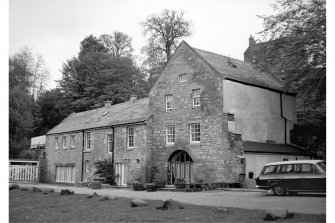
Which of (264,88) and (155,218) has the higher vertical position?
(264,88)

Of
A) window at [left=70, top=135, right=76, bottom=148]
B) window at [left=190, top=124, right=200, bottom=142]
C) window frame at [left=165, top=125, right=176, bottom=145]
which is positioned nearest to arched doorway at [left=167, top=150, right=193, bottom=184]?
window frame at [left=165, top=125, right=176, bottom=145]

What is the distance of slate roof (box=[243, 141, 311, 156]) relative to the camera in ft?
74.6

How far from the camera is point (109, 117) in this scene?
31359 millimetres

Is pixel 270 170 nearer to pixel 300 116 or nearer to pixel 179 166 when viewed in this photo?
pixel 179 166

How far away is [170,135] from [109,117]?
7.36 metres

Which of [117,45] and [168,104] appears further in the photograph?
[117,45]

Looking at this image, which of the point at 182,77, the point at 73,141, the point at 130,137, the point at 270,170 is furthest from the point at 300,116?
the point at 73,141

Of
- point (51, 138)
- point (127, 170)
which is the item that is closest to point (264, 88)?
point (127, 170)

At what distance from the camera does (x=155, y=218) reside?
10.4 metres

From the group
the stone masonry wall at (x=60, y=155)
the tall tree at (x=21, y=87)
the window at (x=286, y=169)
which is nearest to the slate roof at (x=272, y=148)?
the window at (x=286, y=169)

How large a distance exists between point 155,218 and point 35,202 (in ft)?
22.8

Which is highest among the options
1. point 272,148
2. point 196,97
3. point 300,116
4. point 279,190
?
point 196,97

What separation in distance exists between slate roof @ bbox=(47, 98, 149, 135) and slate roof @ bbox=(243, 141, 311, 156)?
23.3 ft
